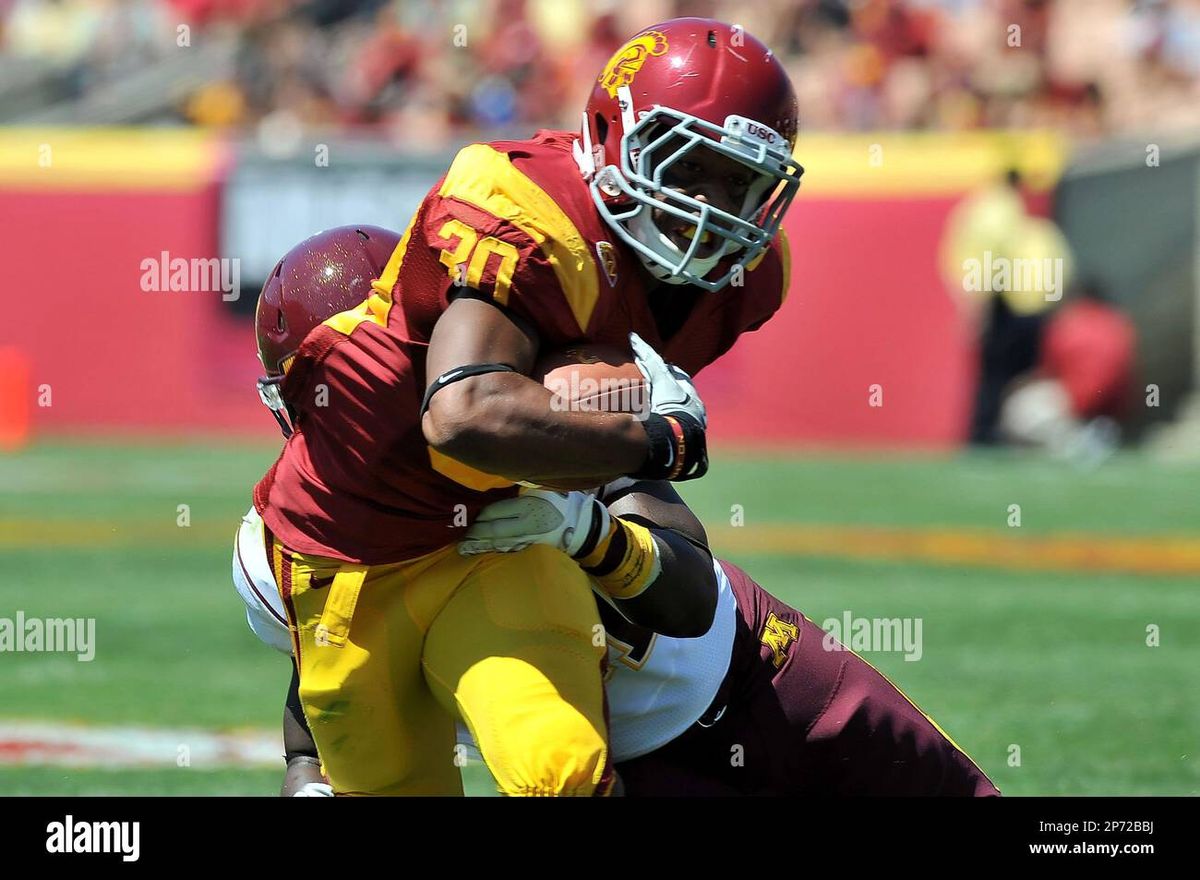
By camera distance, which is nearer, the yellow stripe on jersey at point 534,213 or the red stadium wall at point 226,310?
the yellow stripe on jersey at point 534,213

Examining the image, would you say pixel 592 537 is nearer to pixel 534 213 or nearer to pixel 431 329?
pixel 431 329

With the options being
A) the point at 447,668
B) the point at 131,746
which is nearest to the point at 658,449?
the point at 447,668

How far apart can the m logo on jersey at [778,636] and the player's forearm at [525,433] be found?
805mm

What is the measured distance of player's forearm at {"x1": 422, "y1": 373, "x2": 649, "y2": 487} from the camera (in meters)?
2.79

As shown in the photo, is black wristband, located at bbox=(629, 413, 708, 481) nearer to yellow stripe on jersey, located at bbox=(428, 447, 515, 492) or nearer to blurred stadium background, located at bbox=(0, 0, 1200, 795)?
yellow stripe on jersey, located at bbox=(428, 447, 515, 492)

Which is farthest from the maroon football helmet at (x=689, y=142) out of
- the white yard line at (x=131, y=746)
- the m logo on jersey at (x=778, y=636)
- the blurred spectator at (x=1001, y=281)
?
the blurred spectator at (x=1001, y=281)

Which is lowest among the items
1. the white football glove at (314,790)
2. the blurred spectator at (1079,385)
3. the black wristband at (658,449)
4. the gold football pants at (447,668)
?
the white football glove at (314,790)

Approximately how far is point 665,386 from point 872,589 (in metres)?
5.13

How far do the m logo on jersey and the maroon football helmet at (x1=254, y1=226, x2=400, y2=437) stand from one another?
1.06 meters

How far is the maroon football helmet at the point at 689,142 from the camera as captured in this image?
3094 mm

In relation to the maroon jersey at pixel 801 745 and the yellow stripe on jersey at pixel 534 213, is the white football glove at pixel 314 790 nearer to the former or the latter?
the maroon jersey at pixel 801 745

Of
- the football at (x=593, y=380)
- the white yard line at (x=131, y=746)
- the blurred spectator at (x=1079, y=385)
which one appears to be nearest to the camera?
the football at (x=593, y=380)

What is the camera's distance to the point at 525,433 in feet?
9.21

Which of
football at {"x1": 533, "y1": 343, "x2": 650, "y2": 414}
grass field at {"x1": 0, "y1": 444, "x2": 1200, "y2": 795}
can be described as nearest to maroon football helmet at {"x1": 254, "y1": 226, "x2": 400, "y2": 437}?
football at {"x1": 533, "y1": 343, "x2": 650, "y2": 414}
